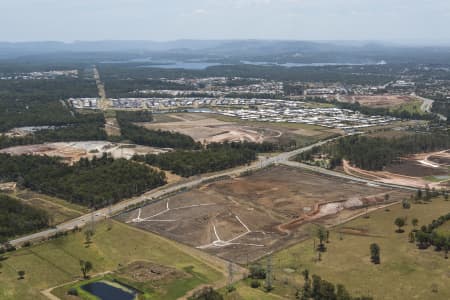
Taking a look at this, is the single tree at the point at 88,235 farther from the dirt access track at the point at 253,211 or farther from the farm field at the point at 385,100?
the farm field at the point at 385,100

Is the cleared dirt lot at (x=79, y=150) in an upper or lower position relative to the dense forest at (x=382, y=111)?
lower

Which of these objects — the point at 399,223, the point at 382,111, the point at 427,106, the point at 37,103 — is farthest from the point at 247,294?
the point at 37,103

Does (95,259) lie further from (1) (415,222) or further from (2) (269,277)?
(1) (415,222)

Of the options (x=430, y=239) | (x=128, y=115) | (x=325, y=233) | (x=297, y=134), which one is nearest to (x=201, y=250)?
(x=325, y=233)

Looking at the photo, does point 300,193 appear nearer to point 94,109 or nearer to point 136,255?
point 136,255

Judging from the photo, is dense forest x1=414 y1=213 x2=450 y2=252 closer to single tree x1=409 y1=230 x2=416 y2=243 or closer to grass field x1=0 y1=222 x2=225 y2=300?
single tree x1=409 y1=230 x2=416 y2=243

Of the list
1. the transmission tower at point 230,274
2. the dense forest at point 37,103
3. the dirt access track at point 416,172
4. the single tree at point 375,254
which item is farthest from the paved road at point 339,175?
the dense forest at point 37,103
